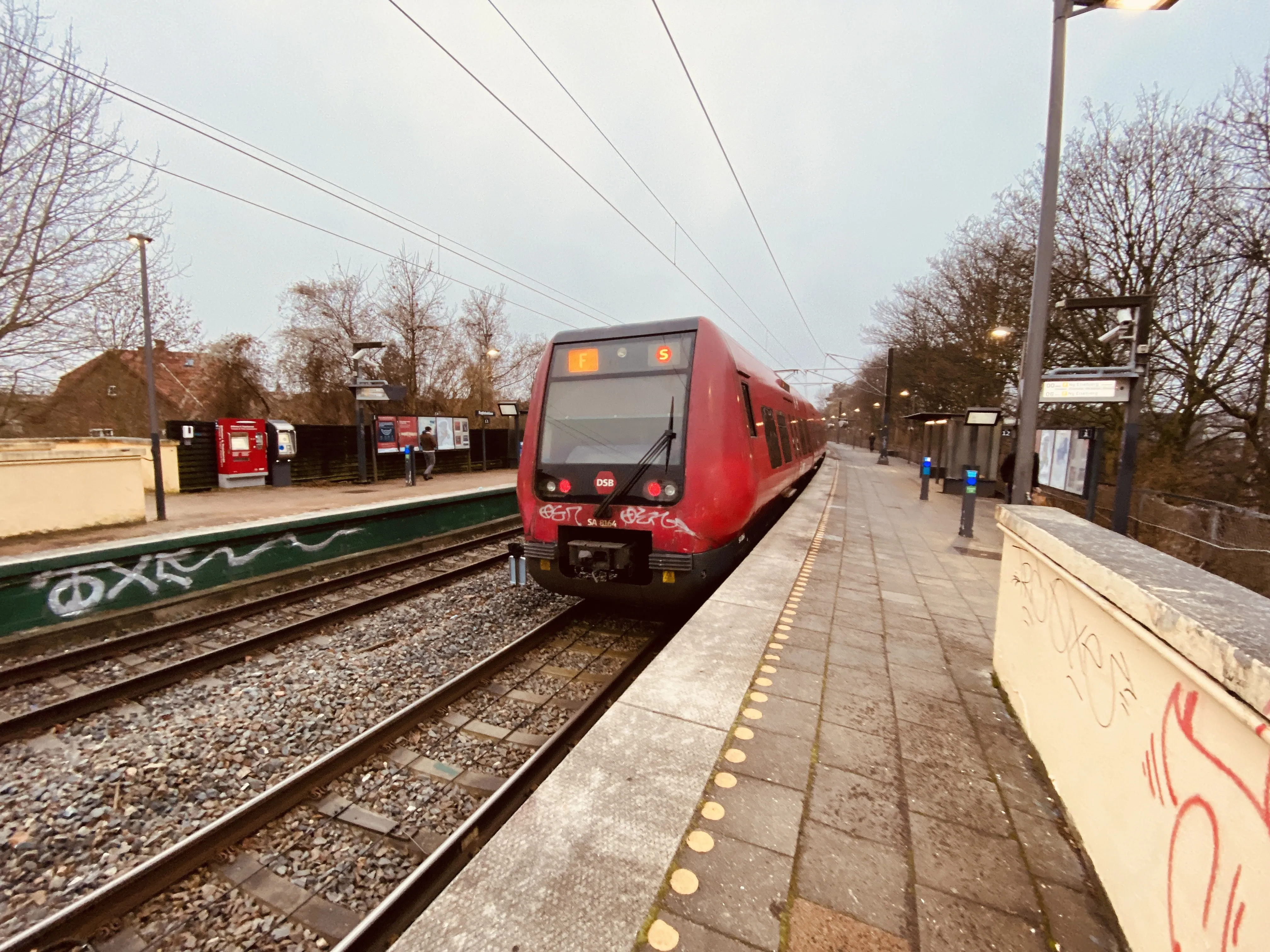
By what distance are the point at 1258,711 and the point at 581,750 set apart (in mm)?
2007

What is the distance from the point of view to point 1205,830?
→ 3.58ft

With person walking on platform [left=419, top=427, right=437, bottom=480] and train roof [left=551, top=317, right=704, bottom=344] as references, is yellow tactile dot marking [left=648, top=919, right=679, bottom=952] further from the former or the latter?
person walking on platform [left=419, top=427, right=437, bottom=480]

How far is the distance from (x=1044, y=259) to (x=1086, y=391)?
1.98 meters

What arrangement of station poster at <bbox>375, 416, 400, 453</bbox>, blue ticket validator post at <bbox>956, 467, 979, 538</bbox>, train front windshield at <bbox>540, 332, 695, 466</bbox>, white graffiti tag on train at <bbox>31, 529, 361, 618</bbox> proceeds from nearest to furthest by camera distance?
1. train front windshield at <bbox>540, 332, 695, 466</bbox>
2. white graffiti tag on train at <bbox>31, 529, 361, 618</bbox>
3. blue ticket validator post at <bbox>956, 467, 979, 538</bbox>
4. station poster at <bbox>375, 416, 400, 453</bbox>

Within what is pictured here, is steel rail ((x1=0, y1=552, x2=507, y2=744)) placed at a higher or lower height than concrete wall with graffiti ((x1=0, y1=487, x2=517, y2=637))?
lower

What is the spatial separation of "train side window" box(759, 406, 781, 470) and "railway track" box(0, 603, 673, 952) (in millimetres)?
3335

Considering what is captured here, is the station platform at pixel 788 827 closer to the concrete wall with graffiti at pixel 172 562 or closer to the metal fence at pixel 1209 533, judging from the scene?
the metal fence at pixel 1209 533

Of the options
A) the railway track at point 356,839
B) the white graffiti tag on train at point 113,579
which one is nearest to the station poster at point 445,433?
the white graffiti tag on train at point 113,579

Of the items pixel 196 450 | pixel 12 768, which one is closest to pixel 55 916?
pixel 12 768

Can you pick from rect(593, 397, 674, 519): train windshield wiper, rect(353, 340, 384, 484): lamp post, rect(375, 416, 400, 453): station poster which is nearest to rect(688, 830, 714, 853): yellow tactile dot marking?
rect(593, 397, 674, 519): train windshield wiper

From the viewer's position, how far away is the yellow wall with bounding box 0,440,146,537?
723 cm

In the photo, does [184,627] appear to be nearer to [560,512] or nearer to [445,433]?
[560,512]

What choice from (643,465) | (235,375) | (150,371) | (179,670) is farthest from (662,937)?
(235,375)

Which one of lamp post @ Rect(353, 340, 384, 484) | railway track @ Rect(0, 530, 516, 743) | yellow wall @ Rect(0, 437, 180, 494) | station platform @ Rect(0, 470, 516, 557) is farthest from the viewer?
lamp post @ Rect(353, 340, 384, 484)
